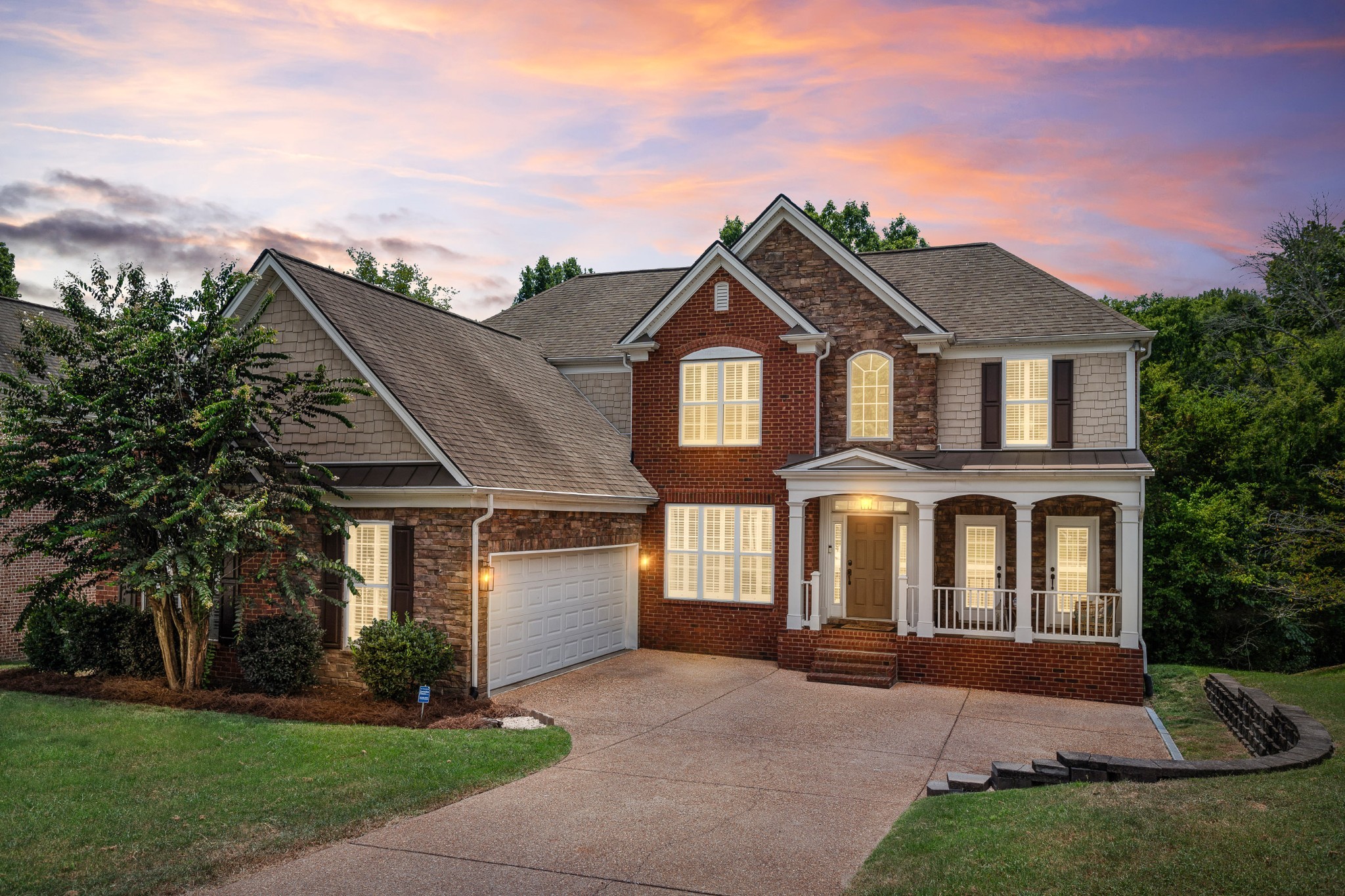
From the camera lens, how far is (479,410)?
15.8 meters

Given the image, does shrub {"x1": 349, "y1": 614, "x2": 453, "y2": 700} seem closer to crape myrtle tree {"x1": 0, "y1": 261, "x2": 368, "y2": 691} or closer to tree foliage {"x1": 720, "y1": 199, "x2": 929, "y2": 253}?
crape myrtle tree {"x1": 0, "y1": 261, "x2": 368, "y2": 691}

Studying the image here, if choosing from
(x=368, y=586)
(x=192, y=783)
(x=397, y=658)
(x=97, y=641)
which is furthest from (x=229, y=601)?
(x=192, y=783)

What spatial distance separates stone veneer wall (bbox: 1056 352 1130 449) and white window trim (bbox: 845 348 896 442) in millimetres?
3420

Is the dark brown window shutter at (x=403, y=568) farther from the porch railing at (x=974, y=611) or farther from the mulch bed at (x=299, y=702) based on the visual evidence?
the porch railing at (x=974, y=611)

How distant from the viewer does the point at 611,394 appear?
20578 millimetres

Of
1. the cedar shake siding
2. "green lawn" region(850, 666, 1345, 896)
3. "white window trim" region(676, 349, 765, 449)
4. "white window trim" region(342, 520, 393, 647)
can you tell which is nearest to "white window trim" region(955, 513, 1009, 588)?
the cedar shake siding

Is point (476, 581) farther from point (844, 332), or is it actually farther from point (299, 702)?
point (844, 332)

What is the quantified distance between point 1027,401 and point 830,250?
490 cm

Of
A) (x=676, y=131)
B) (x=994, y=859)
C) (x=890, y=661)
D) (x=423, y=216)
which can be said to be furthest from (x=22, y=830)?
(x=423, y=216)

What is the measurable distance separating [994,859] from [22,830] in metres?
7.83

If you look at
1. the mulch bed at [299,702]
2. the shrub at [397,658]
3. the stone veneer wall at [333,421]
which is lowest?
the mulch bed at [299,702]

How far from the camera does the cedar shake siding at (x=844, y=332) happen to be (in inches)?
698

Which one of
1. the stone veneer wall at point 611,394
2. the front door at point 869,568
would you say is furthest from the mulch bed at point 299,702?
the stone veneer wall at point 611,394

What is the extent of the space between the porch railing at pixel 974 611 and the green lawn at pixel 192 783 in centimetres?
817
